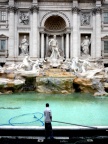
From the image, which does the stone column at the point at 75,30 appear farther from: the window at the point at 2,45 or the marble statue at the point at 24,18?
the window at the point at 2,45

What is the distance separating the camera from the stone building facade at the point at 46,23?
3400 centimetres

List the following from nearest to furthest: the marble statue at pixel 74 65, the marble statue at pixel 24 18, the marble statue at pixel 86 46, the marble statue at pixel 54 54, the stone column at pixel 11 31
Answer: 1. the marble statue at pixel 74 65
2. the marble statue at pixel 54 54
3. the stone column at pixel 11 31
4. the marble statue at pixel 24 18
5. the marble statue at pixel 86 46

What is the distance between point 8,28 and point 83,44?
11.0 m

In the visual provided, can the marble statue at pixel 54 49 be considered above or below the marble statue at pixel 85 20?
below

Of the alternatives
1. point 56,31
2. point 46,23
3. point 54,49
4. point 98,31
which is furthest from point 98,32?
point 46,23

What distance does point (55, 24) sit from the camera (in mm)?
36000

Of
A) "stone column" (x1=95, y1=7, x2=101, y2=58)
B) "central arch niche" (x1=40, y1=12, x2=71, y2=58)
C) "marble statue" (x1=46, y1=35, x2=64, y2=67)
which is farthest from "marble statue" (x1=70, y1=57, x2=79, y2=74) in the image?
"stone column" (x1=95, y1=7, x2=101, y2=58)

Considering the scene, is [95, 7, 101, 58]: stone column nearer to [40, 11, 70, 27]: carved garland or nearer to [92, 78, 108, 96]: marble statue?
[40, 11, 70, 27]: carved garland

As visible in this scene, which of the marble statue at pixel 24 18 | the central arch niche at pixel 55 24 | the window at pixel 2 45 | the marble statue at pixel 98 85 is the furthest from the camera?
the central arch niche at pixel 55 24

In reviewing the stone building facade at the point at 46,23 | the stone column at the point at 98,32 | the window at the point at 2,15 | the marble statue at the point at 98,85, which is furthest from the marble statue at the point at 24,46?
the marble statue at the point at 98,85

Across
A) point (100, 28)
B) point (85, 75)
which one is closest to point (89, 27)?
point (100, 28)

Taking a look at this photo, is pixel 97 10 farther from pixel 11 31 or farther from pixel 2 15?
pixel 2 15

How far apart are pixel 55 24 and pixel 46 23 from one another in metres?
1.41

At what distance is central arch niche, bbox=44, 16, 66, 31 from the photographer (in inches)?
1389
